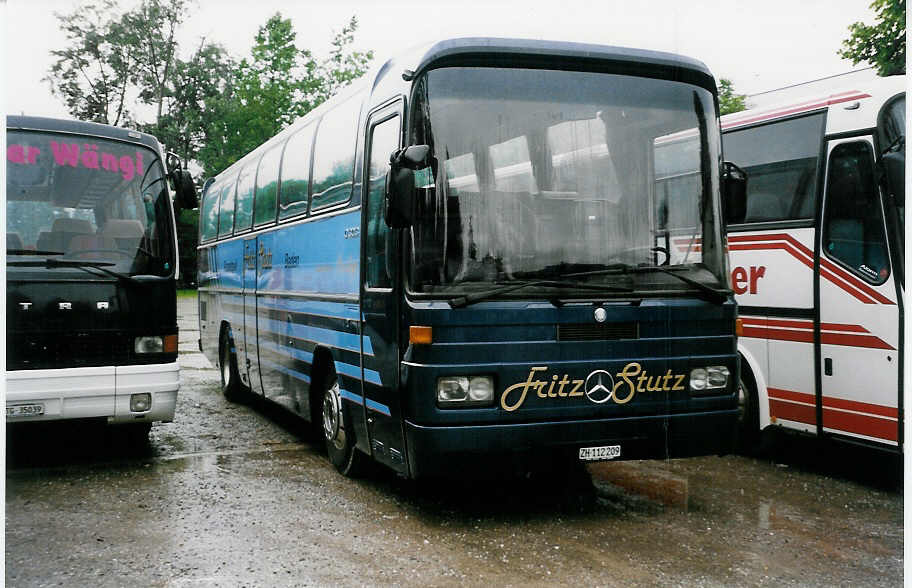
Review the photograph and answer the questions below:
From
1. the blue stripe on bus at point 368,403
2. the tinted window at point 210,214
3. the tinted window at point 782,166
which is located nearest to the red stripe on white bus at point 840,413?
the tinted window at point 782,166

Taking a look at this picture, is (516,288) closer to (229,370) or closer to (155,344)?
(155,344)

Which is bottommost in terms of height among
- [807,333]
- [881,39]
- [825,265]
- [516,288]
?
[807,333]

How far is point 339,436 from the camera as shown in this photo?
741cm

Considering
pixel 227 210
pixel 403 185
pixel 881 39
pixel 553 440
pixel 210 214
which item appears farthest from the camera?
pixel 881 39

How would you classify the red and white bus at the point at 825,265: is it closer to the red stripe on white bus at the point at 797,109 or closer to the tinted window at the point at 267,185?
the red stripe on white bus at the point at 797,109

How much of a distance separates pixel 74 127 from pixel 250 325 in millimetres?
3121

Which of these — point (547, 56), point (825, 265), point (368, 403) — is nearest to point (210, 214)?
point (368, 403)

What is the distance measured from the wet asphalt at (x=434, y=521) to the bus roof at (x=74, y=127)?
2.73 meters

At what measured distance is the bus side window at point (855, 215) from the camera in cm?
693

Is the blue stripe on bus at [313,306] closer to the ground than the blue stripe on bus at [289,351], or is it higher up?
higher up

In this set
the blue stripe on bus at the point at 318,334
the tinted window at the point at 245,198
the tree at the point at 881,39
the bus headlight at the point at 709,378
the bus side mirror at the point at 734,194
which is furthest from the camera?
the tree at the point at 881,39

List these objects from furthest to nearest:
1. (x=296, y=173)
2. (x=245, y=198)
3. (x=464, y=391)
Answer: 1. (x=245, y=198)
2. (x=296, y=173)
3. (x=464, y=391)

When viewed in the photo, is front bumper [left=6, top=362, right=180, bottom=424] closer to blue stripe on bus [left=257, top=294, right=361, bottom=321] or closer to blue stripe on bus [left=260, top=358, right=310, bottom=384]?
blue stripe on bus [left=260, top=358, right=310, bottom=384]

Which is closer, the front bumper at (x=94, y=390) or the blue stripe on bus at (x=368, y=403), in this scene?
the blue stripe on bus at (x=368, y=403)
